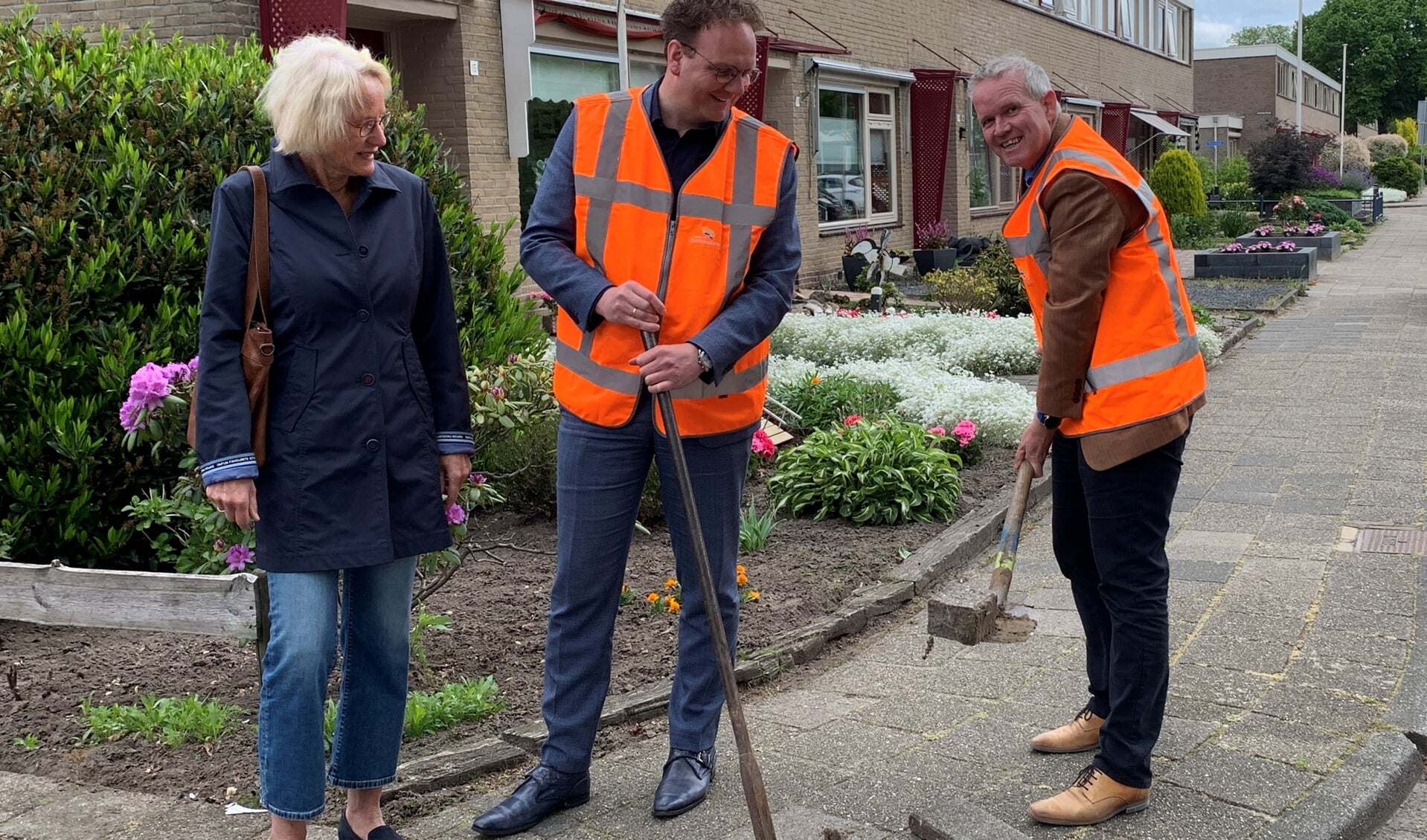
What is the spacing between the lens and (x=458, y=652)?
459 centimetres

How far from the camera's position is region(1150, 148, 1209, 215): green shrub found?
28.8 meters

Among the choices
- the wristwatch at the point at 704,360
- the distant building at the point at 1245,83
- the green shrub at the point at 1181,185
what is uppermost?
the distant building at the point at 1245,83

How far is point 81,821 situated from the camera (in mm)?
3424

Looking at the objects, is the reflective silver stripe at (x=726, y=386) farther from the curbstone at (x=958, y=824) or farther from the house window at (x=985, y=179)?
the house window at (x=985, y=179)

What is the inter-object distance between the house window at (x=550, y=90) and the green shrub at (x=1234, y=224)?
16600mm

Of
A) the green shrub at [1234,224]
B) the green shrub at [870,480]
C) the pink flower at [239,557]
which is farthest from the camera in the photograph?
the green shrub at [1234,224]

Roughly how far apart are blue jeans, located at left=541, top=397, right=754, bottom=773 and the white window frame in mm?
15996

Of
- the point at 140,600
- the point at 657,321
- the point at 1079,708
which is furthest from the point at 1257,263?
the point at 140,600

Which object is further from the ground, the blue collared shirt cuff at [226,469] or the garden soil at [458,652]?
the blue collared shirt cuff at [226,469]

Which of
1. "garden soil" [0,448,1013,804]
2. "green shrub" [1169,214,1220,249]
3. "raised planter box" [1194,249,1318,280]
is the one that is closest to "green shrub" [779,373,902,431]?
"garden soil" [0,448,1013,804]

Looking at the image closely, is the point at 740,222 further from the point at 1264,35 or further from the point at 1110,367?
the point at 1264,35

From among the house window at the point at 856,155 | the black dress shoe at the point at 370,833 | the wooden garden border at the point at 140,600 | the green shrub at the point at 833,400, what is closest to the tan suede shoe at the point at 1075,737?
the black dress shoe at the point at 370,833

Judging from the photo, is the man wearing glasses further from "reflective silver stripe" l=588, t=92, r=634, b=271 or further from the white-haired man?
the white-haired man

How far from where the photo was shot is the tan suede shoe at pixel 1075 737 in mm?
3734
